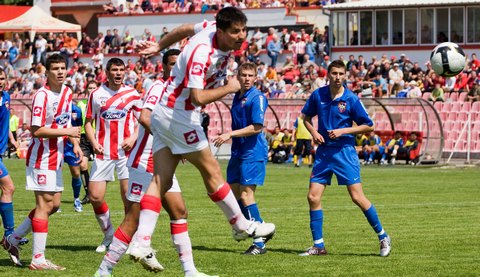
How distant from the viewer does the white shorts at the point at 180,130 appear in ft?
32.6

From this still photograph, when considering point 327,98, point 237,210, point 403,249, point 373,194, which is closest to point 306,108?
point 327,98

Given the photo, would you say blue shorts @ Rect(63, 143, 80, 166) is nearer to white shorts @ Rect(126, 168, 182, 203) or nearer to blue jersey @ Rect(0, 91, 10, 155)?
blue jersey @ Rect(0, 91, 10, 155)

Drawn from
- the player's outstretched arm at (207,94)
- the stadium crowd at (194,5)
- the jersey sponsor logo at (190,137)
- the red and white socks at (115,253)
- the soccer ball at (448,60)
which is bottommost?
the red and white socks at (115,253)

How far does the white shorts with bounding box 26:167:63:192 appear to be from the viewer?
1212 cm

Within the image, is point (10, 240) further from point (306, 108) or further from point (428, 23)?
point (428, 23)

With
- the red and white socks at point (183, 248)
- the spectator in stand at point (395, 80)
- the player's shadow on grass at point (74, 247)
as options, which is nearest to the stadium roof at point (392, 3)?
the spectator in stand at point (395, 80)

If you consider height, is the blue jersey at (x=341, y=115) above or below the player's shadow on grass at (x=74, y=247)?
above

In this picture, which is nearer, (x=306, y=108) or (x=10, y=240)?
(x=10, y=240)

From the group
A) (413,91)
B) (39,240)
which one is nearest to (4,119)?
(39,240)

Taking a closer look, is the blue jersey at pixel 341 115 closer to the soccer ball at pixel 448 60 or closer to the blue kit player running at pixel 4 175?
the blue kit player running at pixel 4 175

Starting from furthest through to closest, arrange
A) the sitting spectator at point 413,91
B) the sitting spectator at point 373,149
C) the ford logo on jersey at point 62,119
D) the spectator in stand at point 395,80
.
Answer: the spectator in stand at point 395,80
the sitting spectator at point 413,91
the sitting spectator at point 373,149
the ford logo on jersey at point 62,119

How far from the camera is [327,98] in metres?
13.4

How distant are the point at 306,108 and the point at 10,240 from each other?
13.0 ft

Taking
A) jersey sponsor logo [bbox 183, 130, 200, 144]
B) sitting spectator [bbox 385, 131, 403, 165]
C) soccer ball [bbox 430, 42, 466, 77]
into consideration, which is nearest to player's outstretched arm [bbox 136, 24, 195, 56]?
jersey sponsor logo [bbox 183, 130, 200, 144]
